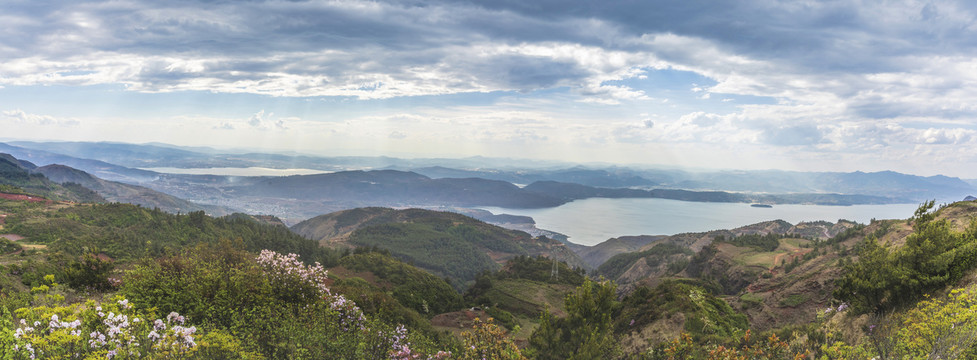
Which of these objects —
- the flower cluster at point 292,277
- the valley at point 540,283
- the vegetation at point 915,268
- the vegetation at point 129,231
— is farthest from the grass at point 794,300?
the vegetation at point 129,231

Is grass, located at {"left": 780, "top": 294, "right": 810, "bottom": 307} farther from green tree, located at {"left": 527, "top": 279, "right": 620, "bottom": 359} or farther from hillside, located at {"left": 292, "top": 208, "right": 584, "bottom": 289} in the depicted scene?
hillside, located at {"left": 292, "top": 208, "right": 584, "bottom": 289}

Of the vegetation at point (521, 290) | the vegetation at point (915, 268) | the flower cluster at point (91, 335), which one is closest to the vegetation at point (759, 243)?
the vegetation at point (521, 290)

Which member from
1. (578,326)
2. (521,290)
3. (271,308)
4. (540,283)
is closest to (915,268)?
(578,326)

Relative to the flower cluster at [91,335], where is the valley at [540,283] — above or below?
below

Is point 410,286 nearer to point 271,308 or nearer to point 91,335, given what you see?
point 271,308

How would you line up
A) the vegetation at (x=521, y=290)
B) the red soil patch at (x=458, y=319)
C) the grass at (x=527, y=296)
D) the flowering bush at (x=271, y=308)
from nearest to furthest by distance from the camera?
the flowering bush at (x=271, y=308)
the red soil patch at (x=458, y=319)
the vegetation at (x=521, y=290)
the grass at (x=527, y=296)

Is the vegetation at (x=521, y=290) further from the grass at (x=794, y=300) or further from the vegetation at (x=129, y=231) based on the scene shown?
the vegetation at (x=129, y=231)

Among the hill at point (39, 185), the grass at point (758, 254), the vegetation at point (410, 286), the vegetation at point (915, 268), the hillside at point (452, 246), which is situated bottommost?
the hillside at point (452, 246)

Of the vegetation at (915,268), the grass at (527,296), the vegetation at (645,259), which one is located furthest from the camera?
the vegetation at (645,259)

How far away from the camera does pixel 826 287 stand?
34.9m

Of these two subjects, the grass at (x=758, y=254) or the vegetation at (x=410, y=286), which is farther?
the grass at (x=758, y=254)

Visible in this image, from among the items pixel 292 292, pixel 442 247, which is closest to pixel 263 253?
pixel 292 292

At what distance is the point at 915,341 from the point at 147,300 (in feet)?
79.6

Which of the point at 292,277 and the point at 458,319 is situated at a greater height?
the point at 292,277
